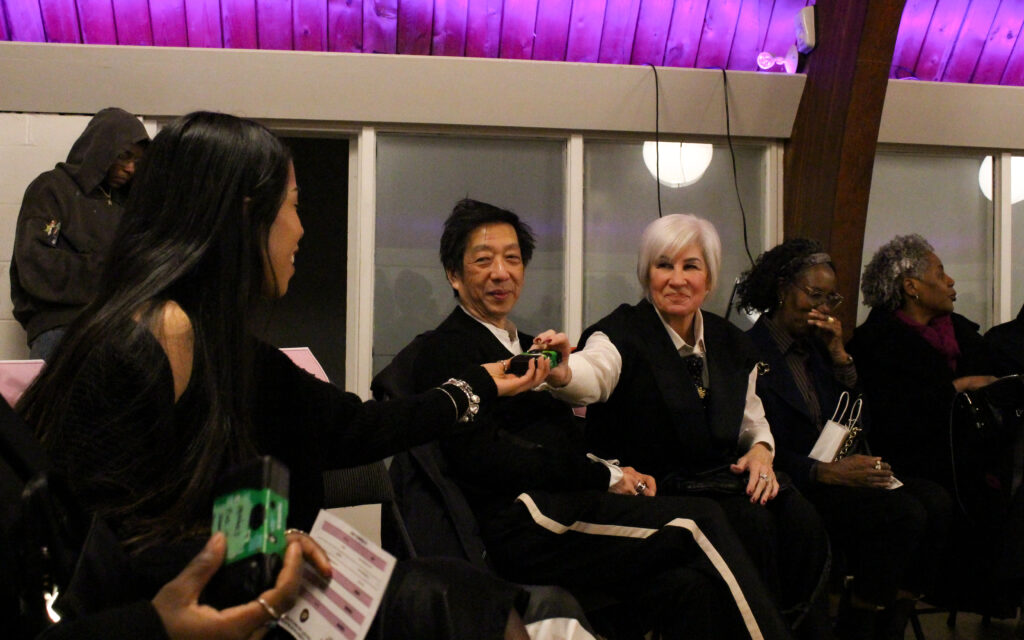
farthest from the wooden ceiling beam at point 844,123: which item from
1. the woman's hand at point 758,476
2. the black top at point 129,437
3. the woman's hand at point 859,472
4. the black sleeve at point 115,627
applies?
the black sleeve at point 115,627

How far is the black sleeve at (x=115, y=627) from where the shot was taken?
1.13 metres

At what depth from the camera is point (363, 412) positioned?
1.83 m

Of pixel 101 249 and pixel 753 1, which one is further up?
pixel 753 1

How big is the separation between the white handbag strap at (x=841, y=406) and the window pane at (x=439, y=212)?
1.41 m

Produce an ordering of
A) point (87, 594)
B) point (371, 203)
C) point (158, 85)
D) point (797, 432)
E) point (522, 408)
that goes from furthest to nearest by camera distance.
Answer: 1. point (371, 203)
2. point (158, 85)
3. point (797, 432)
4. point (522, 408)
5. point (87, 594)

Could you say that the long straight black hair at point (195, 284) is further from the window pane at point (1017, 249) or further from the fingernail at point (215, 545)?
the window pane at point (1017, 249)

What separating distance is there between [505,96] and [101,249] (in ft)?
5.98

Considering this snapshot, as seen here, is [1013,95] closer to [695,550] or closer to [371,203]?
[371,203]

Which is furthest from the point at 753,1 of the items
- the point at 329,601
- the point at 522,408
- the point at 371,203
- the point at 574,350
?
the point at 329,601

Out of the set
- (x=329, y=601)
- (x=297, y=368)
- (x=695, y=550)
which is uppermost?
(x=297, y=368)

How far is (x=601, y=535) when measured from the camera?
224 centimetres

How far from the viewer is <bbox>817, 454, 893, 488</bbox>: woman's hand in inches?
119

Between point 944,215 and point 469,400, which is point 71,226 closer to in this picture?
point 469,400

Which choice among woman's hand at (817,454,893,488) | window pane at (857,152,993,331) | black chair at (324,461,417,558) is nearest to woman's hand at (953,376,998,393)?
woman's hand at (817,454,893,488)
